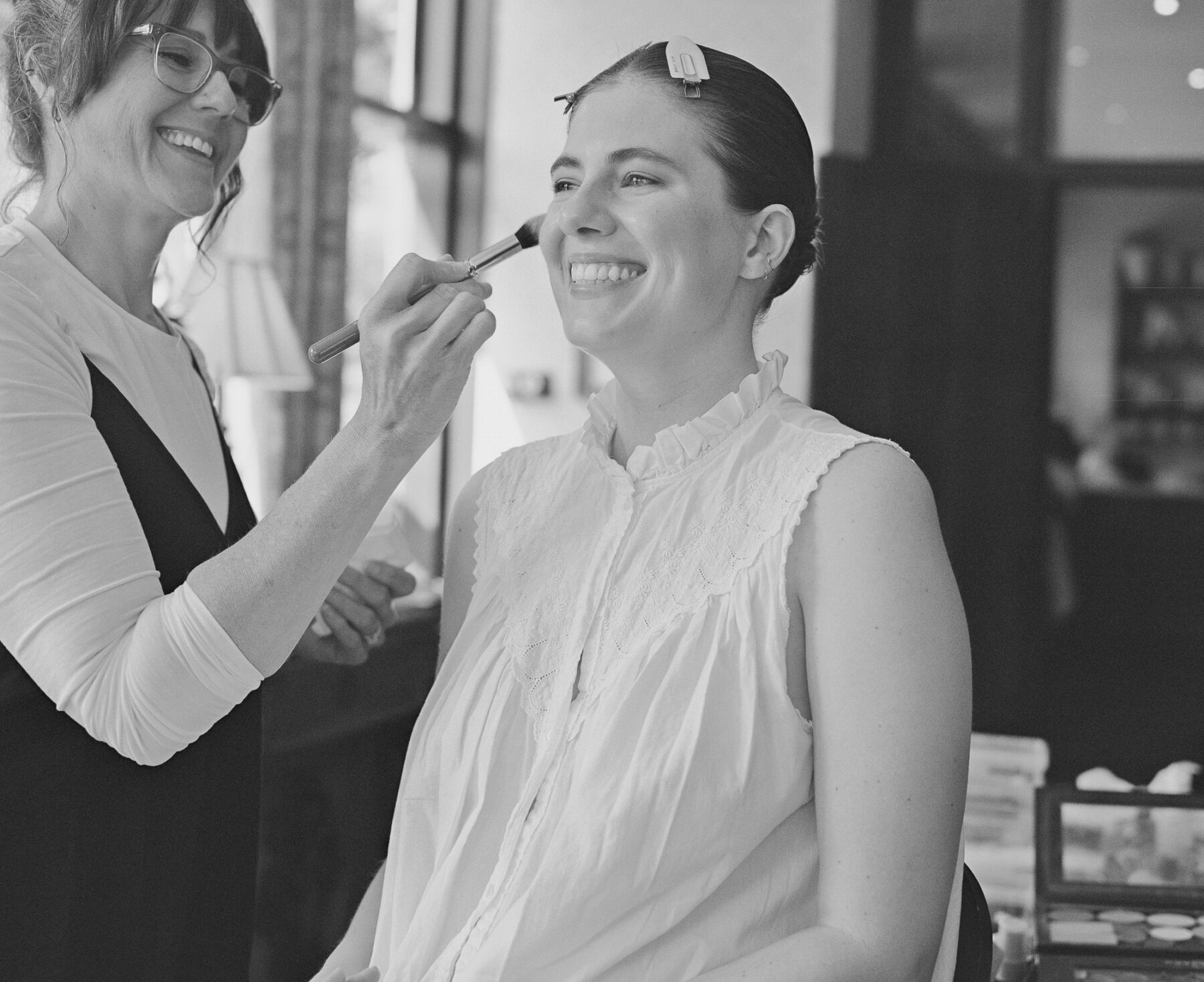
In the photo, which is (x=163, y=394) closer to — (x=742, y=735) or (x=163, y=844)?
(x=163, y=844)

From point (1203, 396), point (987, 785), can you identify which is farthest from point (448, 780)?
point (1203, 396)

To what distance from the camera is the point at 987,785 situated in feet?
6.88

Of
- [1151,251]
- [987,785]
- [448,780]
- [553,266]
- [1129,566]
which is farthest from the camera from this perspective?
[1151,251]

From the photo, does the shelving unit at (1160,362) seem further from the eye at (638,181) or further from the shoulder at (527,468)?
the eye at (638,181)

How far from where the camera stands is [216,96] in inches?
53.1

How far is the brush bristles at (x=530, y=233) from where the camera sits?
1.35 metres

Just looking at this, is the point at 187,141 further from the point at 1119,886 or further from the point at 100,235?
the point at 1119,886

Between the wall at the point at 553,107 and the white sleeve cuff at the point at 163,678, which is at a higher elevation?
the wall at the point at 553,107

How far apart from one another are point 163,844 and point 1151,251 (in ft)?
18.1

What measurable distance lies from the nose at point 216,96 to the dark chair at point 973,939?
102 cm

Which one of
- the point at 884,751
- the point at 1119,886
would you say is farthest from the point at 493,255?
the point at 1119,886

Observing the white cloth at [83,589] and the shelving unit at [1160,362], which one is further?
the shelving unit at [1160,362]

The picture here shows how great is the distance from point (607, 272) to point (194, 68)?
466mm

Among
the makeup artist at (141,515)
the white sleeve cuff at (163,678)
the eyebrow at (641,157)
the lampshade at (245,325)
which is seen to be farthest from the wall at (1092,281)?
the white sleeve cuff at (163,678)
